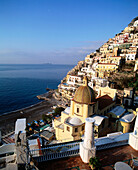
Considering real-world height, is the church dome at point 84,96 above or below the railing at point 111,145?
above

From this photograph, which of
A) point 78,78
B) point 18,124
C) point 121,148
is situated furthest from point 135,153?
point 78,78

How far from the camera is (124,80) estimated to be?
4191cm

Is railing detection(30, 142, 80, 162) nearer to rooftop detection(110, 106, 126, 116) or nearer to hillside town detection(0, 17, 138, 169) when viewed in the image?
hillside town detection(0, 17, 138, 169)

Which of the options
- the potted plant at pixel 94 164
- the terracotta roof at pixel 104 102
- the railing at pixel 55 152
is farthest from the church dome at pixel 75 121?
the potted plant at pixel 94 164

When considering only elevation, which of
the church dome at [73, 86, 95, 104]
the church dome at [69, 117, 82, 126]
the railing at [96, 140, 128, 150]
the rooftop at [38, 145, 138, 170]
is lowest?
the church dome at [69, 117, 82, 126]

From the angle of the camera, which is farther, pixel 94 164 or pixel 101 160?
pixel 101 160

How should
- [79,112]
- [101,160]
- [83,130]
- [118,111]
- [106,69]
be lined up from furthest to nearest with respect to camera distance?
[106,69], [118,111], [79,112], [83,130], [101,160]

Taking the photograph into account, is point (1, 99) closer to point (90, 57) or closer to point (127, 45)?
point (90, 57)

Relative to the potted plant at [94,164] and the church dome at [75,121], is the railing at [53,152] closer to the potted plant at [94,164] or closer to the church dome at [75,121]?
the potted plant at [94,164]

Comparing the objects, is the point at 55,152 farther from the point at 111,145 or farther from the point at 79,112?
the point at 79,112

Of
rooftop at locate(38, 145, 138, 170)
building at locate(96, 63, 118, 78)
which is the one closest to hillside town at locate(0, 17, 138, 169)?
rooftop at locate(38, 145, 138, 170)

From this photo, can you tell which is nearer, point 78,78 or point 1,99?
point 1,99

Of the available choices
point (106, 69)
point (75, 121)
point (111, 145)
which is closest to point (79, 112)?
point (75, 121)

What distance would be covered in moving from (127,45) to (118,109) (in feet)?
198
